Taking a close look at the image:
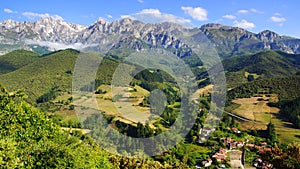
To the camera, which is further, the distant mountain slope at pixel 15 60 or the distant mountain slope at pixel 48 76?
the distant mountain slope at pixel 15 60

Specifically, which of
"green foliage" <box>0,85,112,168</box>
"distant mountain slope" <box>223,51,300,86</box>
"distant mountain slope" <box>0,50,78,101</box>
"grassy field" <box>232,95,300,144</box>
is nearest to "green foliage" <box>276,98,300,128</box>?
"grassy field" <box>232,95,300,144</box>

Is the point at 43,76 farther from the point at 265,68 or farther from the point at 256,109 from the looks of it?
the point at 265,68

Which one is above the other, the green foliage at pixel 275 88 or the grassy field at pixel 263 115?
the green foliage at pixel 275 88

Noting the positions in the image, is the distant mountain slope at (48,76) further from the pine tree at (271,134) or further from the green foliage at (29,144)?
the green foliage at (29,144)

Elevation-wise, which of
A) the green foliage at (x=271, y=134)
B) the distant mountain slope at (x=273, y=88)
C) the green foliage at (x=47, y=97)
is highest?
the distant mountain slope at (x=273, y=88)

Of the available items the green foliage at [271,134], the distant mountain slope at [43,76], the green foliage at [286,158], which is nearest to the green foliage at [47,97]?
the distant mountain slope at [43,76]

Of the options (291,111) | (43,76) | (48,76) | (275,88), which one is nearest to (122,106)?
(291,111)

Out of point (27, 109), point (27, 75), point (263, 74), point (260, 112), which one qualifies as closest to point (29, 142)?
point (27, 109)
